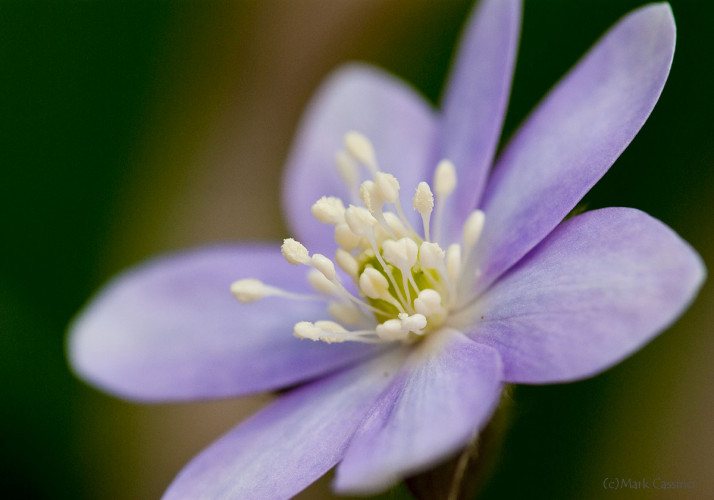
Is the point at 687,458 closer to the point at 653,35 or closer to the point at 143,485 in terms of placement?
the point at 653,35

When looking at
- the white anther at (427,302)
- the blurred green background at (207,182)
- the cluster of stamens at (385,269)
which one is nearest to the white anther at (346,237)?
the cluster of stamens at (385,269)

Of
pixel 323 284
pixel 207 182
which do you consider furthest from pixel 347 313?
pixel 207 182

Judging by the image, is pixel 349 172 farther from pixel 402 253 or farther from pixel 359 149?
pixel 402 253

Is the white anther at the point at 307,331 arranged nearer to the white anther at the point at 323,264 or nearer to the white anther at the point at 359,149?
the white anther at the point at 323,264

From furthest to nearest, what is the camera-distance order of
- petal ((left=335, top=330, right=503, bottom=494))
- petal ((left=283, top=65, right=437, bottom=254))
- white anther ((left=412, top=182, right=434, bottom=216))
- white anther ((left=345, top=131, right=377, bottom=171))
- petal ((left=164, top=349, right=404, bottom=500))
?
petal ((left=283, top=65, right=437, bottom=254)) < white anther ((left=345, top=131, right=377, bottom=171)) < white anther ((left=412, top=182, right=434, bottom=216)) < petal ((left=164, top=349, right=404, bottom=500)) < petal ((left=335, top=330, right=503, bottom=494))

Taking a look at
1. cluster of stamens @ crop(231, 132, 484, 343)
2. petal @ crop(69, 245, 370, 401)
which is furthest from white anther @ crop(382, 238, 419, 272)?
petal @ crop(69, 245, 370, 401)

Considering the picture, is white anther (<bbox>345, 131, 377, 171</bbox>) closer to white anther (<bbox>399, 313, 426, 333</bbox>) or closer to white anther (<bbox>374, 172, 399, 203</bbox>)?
white anther (<bbox>374, 172, 399, 203</bbox>)
